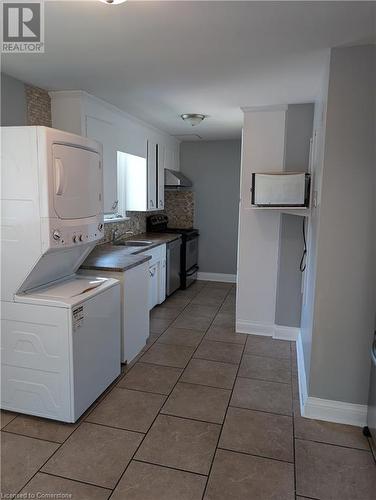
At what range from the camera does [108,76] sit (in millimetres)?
2625

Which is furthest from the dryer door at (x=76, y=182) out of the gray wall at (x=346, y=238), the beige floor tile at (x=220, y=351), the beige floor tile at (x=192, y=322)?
the beige floor tile at (x=192, y=322)

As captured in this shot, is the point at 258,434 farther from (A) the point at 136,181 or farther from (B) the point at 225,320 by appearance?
(A) the point at 136,181

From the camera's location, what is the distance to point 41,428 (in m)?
2.20

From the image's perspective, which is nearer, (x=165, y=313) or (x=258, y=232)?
(x=258, y=232)

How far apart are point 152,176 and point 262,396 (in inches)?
122

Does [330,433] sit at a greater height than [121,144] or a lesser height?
lesser

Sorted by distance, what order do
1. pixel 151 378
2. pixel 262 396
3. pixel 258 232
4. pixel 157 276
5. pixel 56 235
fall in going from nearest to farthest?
pixel 56 235
pixel 262 396
pixel 151 378
pixel 258 232
pixel 157 276

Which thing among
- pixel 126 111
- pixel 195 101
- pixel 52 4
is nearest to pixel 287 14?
pixel 52 4

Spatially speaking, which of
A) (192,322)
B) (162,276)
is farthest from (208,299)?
(192,322)

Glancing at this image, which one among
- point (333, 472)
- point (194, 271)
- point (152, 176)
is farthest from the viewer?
point (194, 271)

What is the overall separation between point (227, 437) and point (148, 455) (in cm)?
49

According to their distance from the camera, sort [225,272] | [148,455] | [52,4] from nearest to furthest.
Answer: [52,4] → [148,455] → [225,272]

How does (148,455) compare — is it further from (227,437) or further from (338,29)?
(338,29)

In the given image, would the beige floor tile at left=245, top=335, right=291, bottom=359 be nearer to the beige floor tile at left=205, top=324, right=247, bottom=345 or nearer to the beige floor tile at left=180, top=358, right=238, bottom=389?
the beige floor tile at left=205, top=324, right=247, bottom=345
